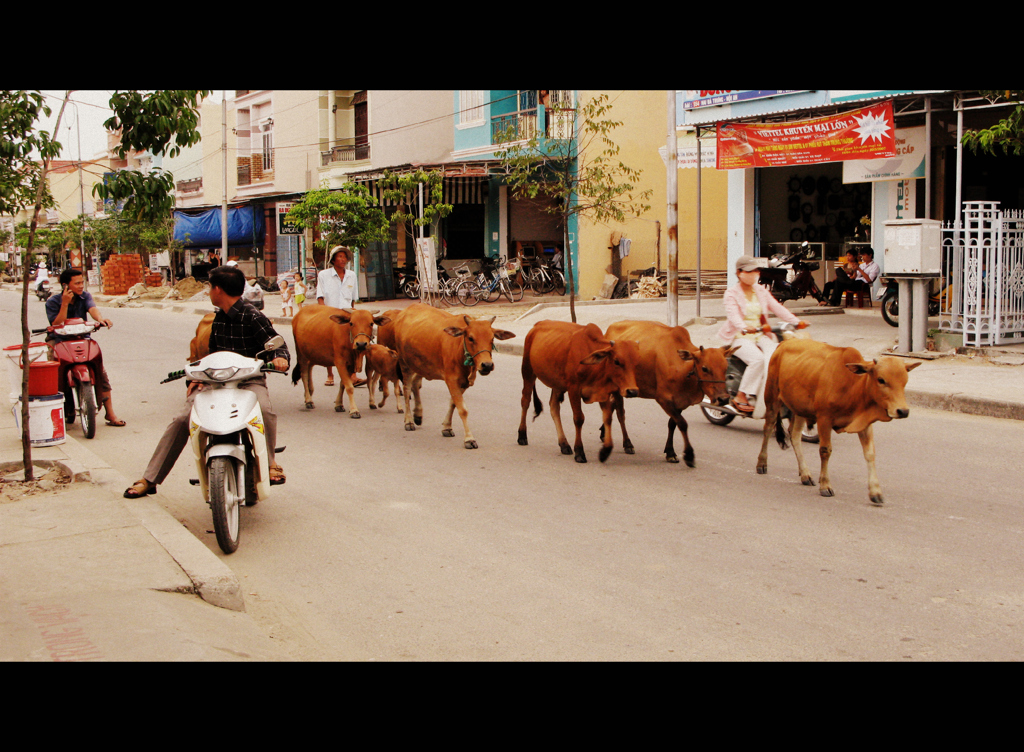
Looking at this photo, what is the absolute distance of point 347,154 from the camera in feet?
127

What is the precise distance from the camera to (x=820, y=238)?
25234 millimetres

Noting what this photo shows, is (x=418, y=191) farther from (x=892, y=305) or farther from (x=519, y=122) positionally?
(x=892, y=305)

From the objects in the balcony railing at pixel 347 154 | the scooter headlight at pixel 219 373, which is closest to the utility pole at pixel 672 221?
the scooter headlight at pixel 219 373

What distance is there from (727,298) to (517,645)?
504cm

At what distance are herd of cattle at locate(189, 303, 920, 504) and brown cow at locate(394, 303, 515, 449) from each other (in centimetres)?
1

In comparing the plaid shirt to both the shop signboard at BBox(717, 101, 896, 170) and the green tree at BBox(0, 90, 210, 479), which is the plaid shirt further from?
the shop signboard at BBox(717, 101, 896, 170)

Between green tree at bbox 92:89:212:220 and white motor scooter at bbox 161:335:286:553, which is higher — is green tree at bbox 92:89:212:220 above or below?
above

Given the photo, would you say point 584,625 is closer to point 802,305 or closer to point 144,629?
point 144,629

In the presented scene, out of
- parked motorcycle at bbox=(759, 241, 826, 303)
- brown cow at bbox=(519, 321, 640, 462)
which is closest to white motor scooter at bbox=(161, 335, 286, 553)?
brown cow at bbox=(519, 321, 640, 462)

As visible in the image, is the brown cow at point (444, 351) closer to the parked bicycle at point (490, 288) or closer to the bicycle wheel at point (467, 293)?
the bicycle wheel at point (467, 293)

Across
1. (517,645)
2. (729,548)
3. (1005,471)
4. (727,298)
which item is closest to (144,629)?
(517,645)

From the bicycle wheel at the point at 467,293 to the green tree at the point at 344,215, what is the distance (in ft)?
9.07

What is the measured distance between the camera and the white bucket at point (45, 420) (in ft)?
30.2

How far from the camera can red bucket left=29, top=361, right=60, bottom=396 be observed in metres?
9.32
